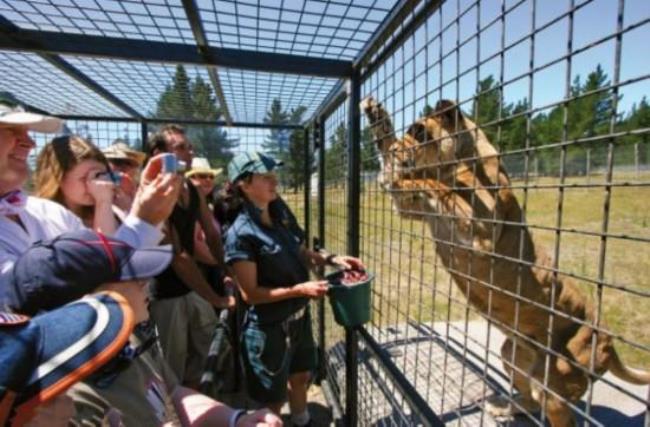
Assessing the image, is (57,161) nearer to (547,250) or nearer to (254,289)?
(254,289)

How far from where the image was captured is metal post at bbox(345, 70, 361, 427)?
257 centimetres

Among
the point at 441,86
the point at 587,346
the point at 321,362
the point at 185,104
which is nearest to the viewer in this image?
the point at 441,86

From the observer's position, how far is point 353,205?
2646mm

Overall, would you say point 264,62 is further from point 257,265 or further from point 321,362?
point 321,362

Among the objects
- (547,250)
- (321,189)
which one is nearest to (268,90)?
(321,189)

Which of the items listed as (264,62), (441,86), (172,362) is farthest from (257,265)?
(441,86)

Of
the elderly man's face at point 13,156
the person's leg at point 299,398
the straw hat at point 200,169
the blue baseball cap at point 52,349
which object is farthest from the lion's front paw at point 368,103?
the straw hat at point 200,169

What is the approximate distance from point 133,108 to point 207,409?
181 inches

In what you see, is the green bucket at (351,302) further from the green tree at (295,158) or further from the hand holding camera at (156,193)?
the green tree at (295,158)

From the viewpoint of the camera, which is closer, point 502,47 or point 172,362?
point 502,47

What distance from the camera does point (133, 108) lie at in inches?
200

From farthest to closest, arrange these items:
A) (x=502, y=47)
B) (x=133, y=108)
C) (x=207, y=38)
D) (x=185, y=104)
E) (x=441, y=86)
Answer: (x=133, y=108) → (x=185, y=104) → (x=207, y=38) → (x=441, y=86) → (x=502, y=47)

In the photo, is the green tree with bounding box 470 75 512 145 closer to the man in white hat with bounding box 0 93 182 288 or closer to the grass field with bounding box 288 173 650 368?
the grass field with bounding box 288 173 650 368

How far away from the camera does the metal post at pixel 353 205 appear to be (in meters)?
2.57
